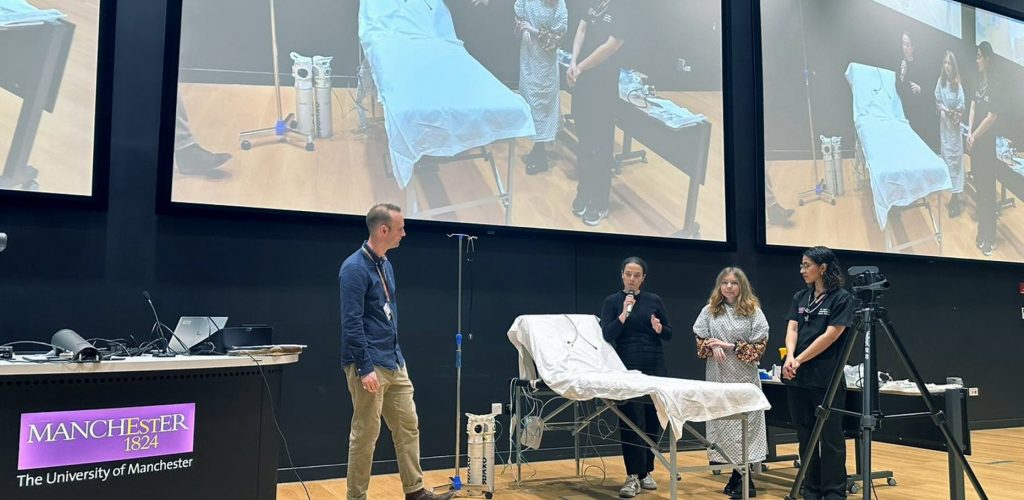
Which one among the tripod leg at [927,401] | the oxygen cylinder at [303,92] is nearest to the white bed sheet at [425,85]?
the oxygen cylinder at [303,92]

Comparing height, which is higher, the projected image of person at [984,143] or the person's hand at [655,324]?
the projected image of person at [984,143]

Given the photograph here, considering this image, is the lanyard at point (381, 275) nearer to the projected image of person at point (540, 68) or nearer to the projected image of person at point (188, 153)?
the projected image of person at point (188, 153)

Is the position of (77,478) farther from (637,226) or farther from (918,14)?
(918,14)

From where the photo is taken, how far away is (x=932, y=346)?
7.26m

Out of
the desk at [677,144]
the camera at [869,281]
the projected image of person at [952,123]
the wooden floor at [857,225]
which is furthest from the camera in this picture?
the projected image of person at [952,123]

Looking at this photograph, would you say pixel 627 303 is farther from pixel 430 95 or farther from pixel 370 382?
pixel 430 95

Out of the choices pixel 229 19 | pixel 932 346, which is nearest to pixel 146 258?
pixel 229 19

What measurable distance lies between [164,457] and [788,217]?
5.46 m

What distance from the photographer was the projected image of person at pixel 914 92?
24.7 feet

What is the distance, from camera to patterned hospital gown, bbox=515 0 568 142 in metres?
5.57

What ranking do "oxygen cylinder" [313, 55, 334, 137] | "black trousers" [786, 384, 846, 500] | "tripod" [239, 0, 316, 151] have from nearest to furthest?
"black trousers" [786, 384, 846, 500] → "tripod" [239, 0, 316, 151] → "oxygen cylinder" [313, 55, 334, 137]

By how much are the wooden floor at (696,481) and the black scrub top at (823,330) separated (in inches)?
33.0

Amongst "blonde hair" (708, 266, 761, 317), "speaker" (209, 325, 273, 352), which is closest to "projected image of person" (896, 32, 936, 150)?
"blonde hair" (708, 266, 761, 317)

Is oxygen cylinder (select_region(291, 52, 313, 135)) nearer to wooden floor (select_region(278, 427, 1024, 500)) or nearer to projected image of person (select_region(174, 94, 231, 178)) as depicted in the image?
projected image of person (select_region(174, 94, 231, 178))
